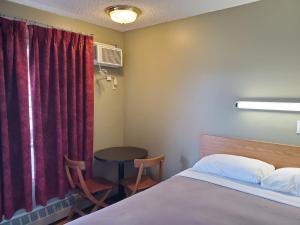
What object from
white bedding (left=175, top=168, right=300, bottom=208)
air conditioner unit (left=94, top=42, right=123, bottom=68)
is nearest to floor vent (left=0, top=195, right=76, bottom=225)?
white bedding (left=175, top=168, right=300, bottom=208)

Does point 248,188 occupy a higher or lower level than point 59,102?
lower

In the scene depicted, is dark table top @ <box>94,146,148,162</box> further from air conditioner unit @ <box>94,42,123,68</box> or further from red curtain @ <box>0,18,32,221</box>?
air conditioner unit @ <box>94,42,123,68</box>

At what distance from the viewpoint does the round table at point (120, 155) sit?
283 cm

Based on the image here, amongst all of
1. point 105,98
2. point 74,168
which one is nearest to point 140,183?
point 74,168

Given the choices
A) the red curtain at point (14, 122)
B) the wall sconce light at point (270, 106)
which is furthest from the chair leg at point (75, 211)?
the wall sconce light at point (270, 106)

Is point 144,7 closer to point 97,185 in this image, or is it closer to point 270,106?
point 270,106

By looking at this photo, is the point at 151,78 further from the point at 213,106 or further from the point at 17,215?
the point at 17,215

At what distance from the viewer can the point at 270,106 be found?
2.23m

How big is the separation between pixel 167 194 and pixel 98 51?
74.3 inches

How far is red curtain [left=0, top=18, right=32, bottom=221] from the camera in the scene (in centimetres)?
225

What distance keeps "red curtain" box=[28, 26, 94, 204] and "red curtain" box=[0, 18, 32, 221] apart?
0.11 metres

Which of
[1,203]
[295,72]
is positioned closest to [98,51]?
[1,203]

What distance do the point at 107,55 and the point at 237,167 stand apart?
197cm

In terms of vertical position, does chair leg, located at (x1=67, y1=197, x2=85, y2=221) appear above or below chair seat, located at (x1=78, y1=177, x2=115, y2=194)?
below
